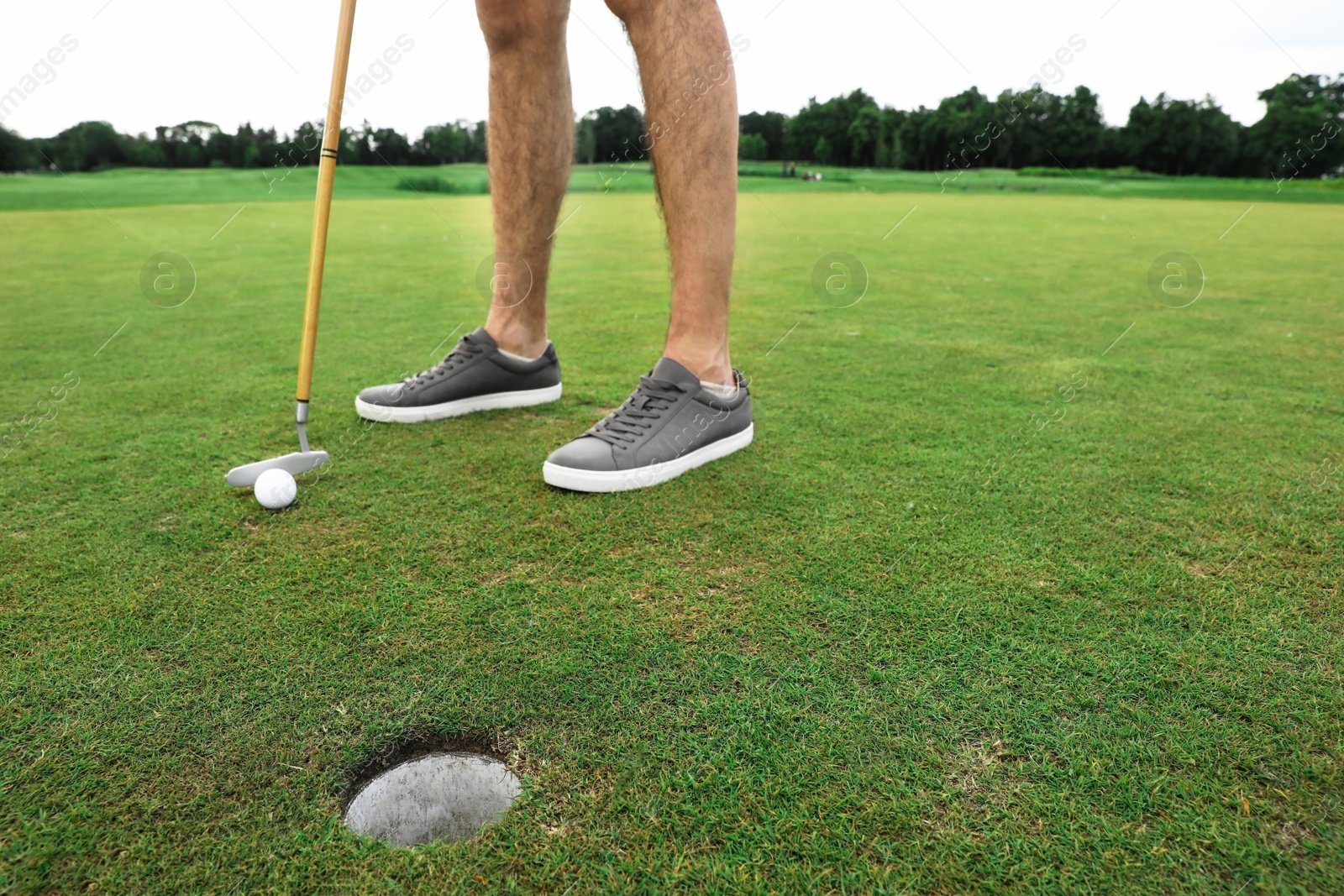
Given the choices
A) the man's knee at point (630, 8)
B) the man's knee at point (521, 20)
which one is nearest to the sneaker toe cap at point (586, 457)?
the man's knee at point (630, 8)

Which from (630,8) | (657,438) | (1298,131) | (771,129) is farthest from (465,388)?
(1298,131)

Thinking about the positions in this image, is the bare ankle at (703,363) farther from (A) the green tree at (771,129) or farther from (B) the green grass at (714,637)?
(A) the green tree at (771,129)

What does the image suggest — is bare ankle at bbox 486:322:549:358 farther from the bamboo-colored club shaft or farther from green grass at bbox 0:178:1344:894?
the bamboo-colored club shaft

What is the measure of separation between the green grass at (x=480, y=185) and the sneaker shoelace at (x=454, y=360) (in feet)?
28.4

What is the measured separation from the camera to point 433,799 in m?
0.99

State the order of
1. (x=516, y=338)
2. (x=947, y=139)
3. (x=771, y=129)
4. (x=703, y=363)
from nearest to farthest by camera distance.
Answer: (x=703, y=363) → (x=516, y=338) → (x=771, y=129) → (x=947, y=139)

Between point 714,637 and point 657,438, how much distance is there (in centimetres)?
74

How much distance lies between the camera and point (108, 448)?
2.07 m

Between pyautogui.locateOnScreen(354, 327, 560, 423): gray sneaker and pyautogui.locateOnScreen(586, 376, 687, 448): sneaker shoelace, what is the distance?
1.74ft

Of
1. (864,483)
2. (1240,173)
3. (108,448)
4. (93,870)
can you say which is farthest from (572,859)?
(1240,173)

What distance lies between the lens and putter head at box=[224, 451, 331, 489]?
69.9 inches

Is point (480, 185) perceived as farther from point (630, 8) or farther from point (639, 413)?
point (639, 413)

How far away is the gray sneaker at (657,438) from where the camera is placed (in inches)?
71.6

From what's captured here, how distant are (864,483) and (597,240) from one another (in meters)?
7.00
